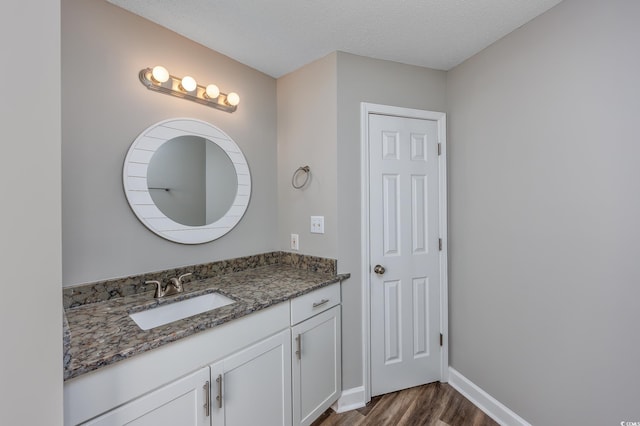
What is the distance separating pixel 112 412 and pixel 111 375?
121 mm

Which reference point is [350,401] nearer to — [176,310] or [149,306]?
[176,310]

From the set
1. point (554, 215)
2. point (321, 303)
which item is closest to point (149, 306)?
point (321, 303)

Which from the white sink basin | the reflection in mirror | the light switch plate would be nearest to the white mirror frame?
the reflection in mirror

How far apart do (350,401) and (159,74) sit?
2.34 metres

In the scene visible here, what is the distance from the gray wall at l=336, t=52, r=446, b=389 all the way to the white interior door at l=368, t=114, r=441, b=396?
117 mm

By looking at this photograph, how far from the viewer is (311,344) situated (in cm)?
163

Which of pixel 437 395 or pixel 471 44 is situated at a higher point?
pixel 471 44

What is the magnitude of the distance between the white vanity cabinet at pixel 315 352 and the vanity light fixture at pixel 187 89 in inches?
53.8

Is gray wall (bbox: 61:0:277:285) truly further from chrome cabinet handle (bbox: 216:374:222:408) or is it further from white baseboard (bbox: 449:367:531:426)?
white baseboard (bbox: 449:367:531:426)

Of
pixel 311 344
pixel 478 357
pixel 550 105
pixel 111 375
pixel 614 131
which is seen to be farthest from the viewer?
pixel 478 357

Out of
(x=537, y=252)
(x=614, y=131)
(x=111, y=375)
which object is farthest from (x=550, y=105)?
(x=111, y=375)

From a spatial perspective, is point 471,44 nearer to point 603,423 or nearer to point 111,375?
point 603,423

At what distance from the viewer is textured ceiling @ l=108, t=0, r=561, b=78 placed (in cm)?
145

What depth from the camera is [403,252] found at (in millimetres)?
2035
